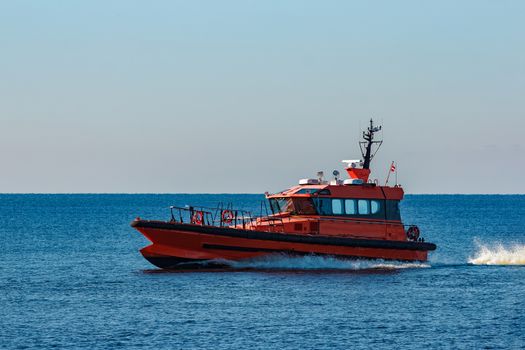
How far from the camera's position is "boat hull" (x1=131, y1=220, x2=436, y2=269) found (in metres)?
41.9

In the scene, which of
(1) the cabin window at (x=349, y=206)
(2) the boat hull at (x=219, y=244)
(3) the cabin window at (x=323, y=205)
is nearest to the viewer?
(2) the boat hull at (x=219, y=244)

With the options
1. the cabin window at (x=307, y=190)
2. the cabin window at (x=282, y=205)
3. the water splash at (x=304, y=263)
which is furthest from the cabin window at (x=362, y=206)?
the cabin window at (x=282, y=205)

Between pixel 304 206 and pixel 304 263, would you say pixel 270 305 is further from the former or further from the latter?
pixel 304 206

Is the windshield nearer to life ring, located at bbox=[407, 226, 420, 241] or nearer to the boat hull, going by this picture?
the boat hull

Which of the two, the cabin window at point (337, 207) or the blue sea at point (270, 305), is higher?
the cabin window at point (337, 207)

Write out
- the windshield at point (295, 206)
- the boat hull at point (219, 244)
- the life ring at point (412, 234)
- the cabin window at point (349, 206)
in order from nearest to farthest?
the boat hull at point (219, 244)
the windshield at point (295, 206)
the cabin window at point (349, 206)
the life ring at point (412, 234)

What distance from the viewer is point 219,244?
4244 centimetres

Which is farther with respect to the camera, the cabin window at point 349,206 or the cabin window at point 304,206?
the cabin window at point 349,206

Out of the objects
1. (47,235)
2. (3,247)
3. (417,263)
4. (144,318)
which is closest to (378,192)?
(417,263)

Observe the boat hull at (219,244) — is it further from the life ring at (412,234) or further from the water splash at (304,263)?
the life ring at (412,234)

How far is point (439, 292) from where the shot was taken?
38.5 m

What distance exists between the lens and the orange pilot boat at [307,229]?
42281 millimetres

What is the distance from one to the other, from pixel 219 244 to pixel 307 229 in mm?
3948

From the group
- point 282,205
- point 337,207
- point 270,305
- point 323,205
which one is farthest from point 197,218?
point 270,305
